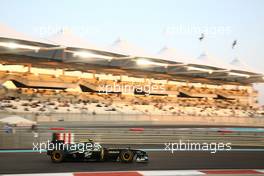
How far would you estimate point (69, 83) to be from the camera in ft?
184

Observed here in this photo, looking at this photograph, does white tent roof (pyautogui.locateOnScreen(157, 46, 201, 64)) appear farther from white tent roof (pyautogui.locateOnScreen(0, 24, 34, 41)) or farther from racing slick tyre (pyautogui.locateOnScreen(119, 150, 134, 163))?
racing slick tyre (pyautogui.locateOnScreen(119, 150, 134, 163))

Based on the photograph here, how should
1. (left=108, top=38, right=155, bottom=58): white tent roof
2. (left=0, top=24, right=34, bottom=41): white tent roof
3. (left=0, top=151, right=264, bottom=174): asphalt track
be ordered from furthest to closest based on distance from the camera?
(left=108, top=38, right=155, bottom=58): white tent roof
(left=0, top=24, right=34, bottom=41): white tent roof
(left=0, top=151, right=264, bottom=174): asphalt track

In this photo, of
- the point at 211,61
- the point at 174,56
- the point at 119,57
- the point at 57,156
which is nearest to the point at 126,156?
the point at 57,156

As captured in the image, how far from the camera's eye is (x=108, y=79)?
6606 centimetres

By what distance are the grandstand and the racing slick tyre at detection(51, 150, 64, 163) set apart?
26285 millimetres

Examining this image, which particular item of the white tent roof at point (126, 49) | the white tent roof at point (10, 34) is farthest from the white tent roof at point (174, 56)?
the white tent roof at point (10, 34)

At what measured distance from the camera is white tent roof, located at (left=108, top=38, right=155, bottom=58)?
64.1 m

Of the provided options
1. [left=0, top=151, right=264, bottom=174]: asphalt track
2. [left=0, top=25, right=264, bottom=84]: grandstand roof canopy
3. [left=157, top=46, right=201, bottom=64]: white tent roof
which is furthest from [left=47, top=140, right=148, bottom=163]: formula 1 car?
[left=157, top=46, right=201, bottom=64]: white tent roof

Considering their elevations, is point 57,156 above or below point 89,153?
below

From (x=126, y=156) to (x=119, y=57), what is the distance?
51.1m

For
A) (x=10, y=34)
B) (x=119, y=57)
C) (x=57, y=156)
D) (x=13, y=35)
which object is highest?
(x=10, y=34)

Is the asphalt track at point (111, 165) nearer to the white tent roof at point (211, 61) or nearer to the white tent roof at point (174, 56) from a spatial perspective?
the white tent roof at point (174, 56)

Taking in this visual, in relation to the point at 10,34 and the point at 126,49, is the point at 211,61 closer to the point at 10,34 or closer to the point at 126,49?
the point at 126,49

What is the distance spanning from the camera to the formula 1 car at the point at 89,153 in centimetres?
1157
